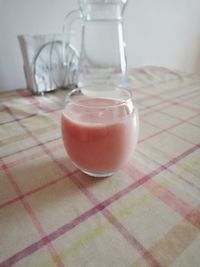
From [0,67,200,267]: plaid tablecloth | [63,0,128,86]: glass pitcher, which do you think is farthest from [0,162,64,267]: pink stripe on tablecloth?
[63,0,128,86]: glass pitcher

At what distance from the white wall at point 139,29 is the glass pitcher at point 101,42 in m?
0.10

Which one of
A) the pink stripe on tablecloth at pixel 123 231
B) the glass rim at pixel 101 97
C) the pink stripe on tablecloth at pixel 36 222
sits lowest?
the pink stripe on tablecloth at pixel 123 231

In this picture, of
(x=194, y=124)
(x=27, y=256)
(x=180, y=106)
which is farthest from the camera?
(x=180, y=106)

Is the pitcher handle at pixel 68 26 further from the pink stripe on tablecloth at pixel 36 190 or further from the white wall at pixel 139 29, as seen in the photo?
the pink stripe on tablecloth at pixel 36 190

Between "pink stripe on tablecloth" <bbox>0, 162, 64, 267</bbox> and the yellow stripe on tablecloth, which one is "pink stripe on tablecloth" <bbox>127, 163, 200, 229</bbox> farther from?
"pink stripe on tablecloth" <bbox>0, 162, 64, 267</bbox>

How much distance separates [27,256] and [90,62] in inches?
24.0

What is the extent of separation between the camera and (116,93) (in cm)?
38

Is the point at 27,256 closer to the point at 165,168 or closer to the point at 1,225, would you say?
the point at 1,225

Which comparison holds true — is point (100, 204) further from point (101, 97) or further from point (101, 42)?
point (101, 42)

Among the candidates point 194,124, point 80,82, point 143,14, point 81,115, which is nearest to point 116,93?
point 81,115

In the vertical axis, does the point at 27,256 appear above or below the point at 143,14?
below

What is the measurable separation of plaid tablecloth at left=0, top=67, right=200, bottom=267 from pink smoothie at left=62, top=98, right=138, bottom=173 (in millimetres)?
32

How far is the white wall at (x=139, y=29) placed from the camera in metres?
0.68

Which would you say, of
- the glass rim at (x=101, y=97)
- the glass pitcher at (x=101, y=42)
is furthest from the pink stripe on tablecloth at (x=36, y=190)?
the glass pitcher at (x=101, y=42)
